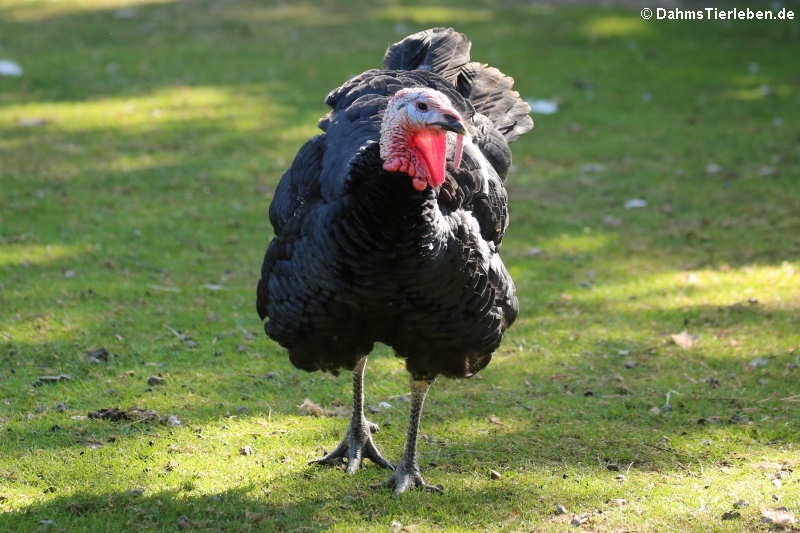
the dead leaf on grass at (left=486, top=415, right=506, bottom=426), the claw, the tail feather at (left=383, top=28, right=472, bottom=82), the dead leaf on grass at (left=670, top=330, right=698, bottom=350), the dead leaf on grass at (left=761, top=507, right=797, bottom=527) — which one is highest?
the tail feather at (left=383, top=28, right=472, bottom=82)

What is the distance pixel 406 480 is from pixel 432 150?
197 centimetres

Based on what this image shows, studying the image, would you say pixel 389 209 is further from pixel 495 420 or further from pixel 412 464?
pixel 495 420

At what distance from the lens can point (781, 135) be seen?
11.8m

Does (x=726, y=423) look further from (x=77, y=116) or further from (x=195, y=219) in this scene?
(x=77, y=116)

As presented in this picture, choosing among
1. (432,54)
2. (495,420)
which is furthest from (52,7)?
(495,420)

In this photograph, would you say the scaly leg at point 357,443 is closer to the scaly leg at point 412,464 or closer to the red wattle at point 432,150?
the scaly leg at point 412,464

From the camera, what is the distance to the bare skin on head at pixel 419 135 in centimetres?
419

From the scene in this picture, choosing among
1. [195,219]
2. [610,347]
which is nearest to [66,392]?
[195,219]

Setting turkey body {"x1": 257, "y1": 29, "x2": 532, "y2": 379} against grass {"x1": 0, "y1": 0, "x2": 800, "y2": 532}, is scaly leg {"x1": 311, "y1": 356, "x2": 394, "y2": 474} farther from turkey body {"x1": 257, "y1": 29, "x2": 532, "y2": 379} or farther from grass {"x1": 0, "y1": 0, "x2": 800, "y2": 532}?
turkey body {"x1": 257, "y1": 29, "x2": 532, "y2": 379}

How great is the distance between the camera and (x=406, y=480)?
17.1 ft

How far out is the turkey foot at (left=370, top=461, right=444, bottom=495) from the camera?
5195mm

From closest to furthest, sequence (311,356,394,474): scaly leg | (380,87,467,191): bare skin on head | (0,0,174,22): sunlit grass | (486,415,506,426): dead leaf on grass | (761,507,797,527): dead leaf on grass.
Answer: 1. (380,87,467,191): bare skin on head
2. (761,507,797,527): dead leaf on grass
3. (311,356,394,474): scaly leg
4. (486,415,506,426): dead leaf on grass
5. (0,0,174,22): sunlit grass

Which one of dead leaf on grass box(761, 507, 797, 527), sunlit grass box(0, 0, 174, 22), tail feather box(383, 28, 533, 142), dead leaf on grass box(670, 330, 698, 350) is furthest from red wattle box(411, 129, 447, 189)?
sunlit grass box(0, 0, 174, 22)

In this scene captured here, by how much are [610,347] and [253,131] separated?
5777mm
